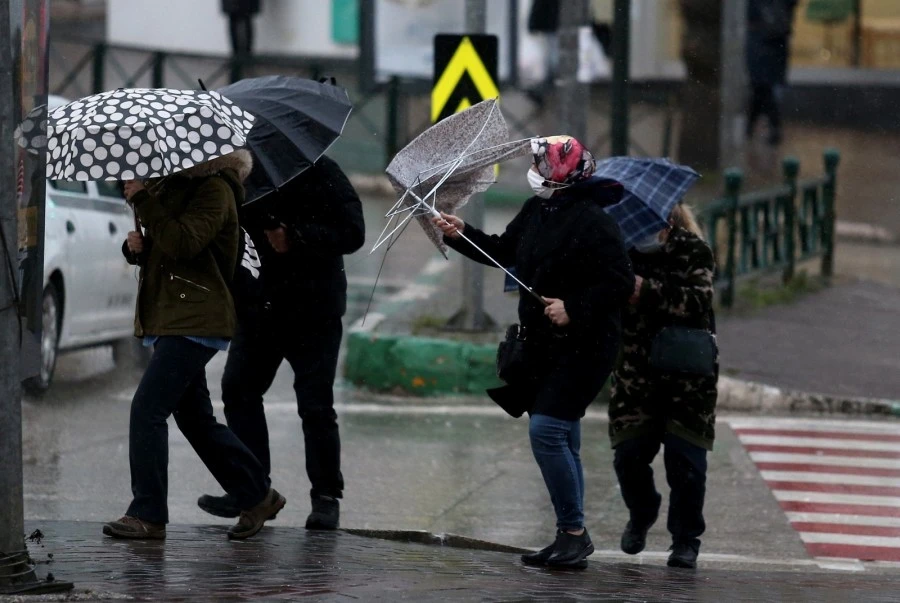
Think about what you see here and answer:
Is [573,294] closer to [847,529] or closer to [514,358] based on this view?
[514,358]

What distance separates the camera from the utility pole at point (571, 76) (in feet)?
39.0

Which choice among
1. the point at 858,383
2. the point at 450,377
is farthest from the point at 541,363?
the point at 858,383

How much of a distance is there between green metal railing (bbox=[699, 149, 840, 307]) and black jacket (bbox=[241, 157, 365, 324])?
626 cm

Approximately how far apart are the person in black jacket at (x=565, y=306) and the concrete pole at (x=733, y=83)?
1135 centimetres

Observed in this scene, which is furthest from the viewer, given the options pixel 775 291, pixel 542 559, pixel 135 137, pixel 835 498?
pixel 775 291

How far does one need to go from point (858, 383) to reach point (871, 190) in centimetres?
903

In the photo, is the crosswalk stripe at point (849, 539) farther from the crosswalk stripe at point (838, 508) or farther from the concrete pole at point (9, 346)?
the concrete pole at point (9, 346)

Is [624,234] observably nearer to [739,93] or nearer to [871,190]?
[739,93]

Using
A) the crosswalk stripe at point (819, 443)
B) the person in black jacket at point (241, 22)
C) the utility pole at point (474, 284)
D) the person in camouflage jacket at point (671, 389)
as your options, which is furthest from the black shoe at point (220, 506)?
the person in black jacket at point (241, 22)

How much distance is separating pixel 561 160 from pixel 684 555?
178 centimetres

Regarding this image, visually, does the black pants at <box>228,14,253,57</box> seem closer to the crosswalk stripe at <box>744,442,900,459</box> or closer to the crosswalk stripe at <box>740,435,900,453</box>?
the crosswalk stripe at <box>740,435,900,453</box>

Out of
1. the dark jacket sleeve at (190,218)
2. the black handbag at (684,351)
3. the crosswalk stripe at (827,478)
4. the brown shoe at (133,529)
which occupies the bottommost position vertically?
the crosswalk stripe at (827,478)

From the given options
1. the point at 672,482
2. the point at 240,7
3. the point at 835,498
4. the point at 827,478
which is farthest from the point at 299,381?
the point at 240,7

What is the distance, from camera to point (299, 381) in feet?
22.6
